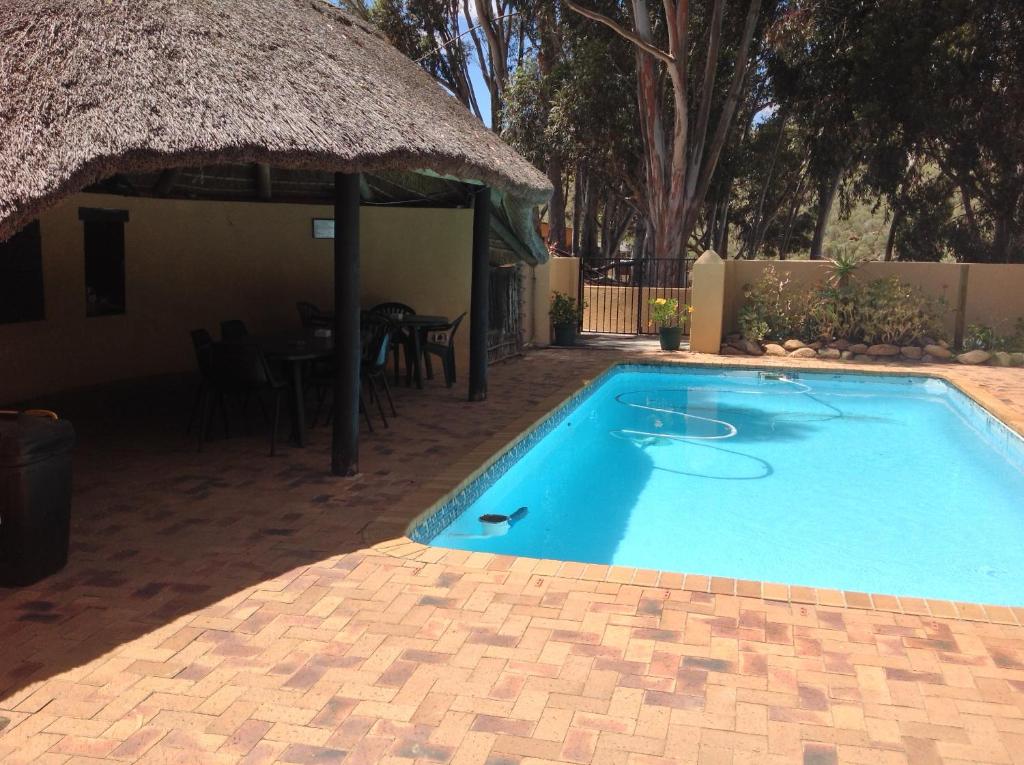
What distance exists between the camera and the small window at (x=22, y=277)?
8.27m

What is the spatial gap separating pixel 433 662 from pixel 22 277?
7.02 meters

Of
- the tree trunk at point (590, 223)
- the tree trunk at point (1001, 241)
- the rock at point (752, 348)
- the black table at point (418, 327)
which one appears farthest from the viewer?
the tree trunk at point (590, 223)

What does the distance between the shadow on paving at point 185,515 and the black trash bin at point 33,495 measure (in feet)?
0.37

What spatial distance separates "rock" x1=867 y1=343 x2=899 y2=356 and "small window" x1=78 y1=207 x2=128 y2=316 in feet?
35.0

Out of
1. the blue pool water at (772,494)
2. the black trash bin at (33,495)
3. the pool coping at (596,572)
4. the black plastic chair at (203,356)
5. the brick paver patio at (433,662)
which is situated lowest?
the blue pool water at (772,494)

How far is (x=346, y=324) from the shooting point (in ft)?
19.4

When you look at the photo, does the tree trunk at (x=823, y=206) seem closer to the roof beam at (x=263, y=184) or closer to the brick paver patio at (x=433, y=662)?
the roof beam at (x=263, y=184)

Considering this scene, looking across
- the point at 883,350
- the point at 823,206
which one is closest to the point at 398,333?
the point at 883,350

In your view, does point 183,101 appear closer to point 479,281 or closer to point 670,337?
point 479,281

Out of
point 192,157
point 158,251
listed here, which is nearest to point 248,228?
point 158,251

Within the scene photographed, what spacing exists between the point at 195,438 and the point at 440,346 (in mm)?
3239

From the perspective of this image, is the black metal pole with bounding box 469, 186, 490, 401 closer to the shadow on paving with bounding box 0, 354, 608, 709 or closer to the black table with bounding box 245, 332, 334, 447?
the shadow on paving with bounding box 0, 354, 608, 709

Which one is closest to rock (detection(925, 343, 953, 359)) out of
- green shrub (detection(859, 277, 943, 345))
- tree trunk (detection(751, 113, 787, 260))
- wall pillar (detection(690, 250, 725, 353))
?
green shrub (detection(859, 277, 943, 345))

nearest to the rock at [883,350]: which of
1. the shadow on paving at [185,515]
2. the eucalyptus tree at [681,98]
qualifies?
the eucalyptus tree at [681,98]
